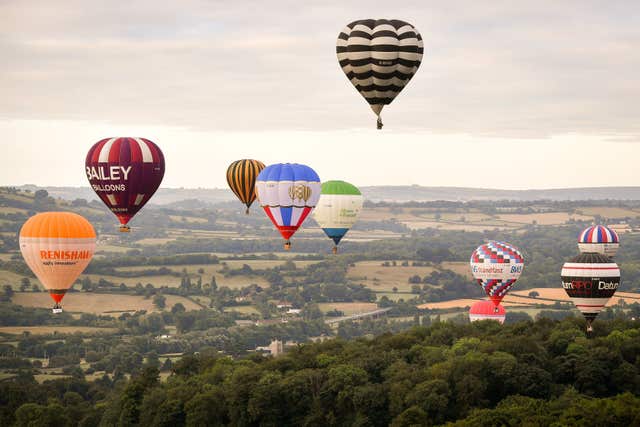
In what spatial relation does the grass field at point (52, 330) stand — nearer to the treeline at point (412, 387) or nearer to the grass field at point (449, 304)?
the grass field at point (449, 304)

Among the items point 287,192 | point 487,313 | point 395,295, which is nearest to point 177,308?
point 395,295

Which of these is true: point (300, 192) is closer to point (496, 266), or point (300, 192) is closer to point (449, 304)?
point (496, 266)

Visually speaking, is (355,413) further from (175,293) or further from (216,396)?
(175,293)

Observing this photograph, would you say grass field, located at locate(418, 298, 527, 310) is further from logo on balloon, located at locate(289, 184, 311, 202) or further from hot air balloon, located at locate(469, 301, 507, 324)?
logo on balloon, located at locate(289, 184, 311, 202)

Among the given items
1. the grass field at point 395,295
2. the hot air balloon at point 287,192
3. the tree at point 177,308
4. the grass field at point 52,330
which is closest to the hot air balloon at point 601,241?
the hot air balloon at point 287,192

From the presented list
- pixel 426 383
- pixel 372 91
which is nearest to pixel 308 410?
A: pixel 426 383

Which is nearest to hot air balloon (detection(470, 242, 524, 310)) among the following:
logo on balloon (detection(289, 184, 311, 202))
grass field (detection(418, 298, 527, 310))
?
logo on balloon (detection(289, 184, 311, 202))
